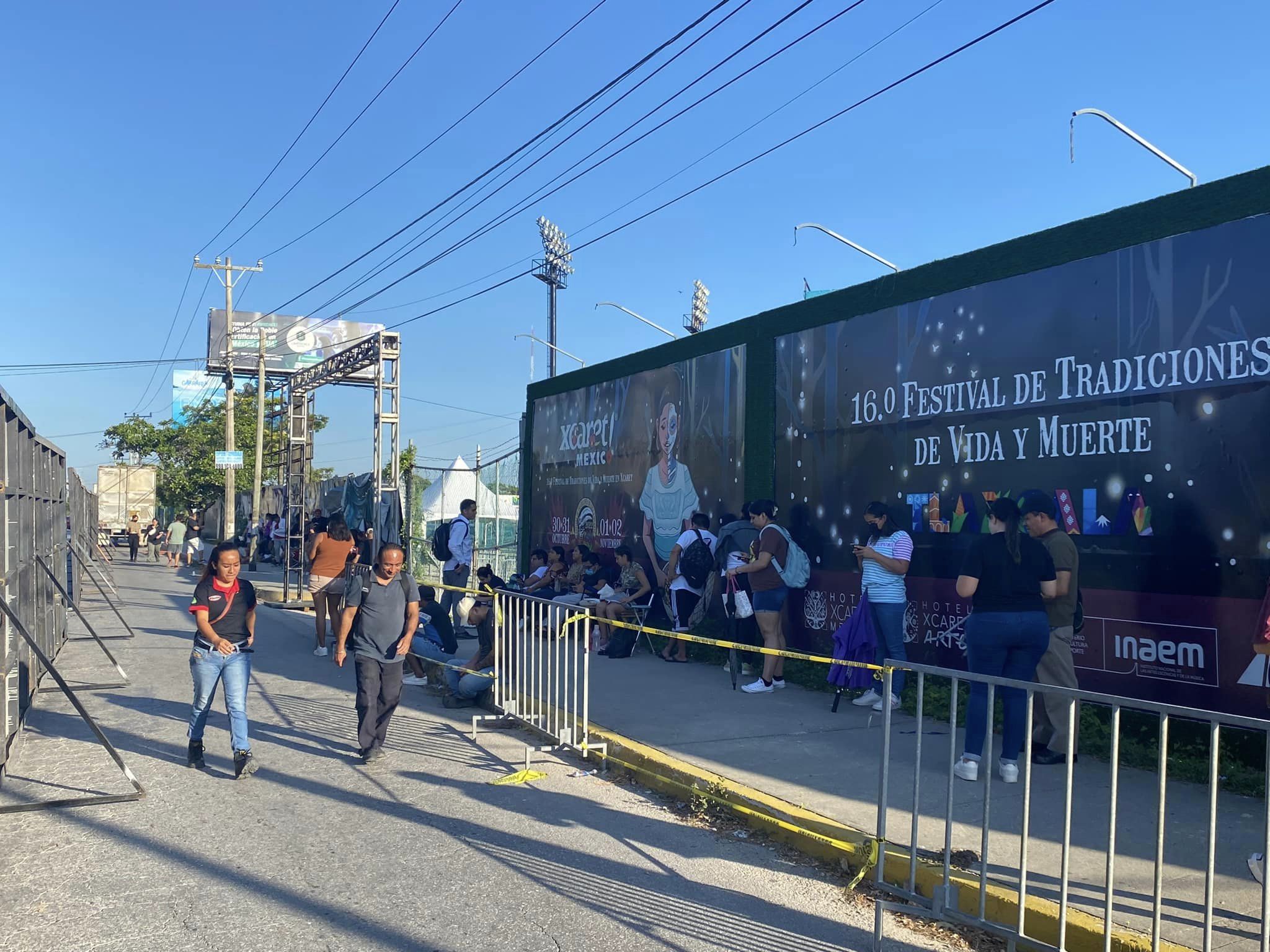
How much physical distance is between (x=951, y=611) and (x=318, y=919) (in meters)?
6.21

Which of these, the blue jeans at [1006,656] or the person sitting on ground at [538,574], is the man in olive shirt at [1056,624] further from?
the person sitting on ground at [538,574]

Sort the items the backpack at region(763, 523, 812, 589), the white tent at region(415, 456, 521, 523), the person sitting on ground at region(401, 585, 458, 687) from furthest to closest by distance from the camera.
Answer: the white tent at region(415, 456, 521, 523) → the person sitting on ground at region(401, 585, 458, 687) → the backpack at region(763, 523, 812, 589)

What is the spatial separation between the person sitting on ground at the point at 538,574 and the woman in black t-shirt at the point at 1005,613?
841 centimetres

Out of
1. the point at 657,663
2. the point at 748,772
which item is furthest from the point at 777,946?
the point at 657,663

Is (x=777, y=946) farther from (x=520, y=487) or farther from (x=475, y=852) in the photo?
(x=520, y=487)

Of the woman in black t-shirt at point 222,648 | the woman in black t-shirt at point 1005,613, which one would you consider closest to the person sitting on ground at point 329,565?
the woman in black t-shirt at point 222,648

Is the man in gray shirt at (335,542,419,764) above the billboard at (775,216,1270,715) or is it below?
below

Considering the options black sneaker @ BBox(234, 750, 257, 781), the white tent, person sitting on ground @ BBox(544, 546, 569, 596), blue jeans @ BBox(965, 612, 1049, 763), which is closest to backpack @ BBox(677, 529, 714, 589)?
person sitting on ground @ BBox(544, 546, 569, 596)

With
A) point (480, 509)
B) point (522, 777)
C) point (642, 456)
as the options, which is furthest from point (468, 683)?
point (480, 509)

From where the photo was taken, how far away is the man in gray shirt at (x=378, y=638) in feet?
25.3

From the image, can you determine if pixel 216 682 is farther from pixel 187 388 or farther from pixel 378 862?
pixel 187 388

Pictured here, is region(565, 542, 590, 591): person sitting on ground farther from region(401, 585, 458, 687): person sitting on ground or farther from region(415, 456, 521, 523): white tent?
region(415, 456, 521, 523): white tent

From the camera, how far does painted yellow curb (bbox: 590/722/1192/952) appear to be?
4.48 m

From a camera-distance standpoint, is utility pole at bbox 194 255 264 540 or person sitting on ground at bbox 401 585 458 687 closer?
person sitting on ground at bbox 401 585 458 687
